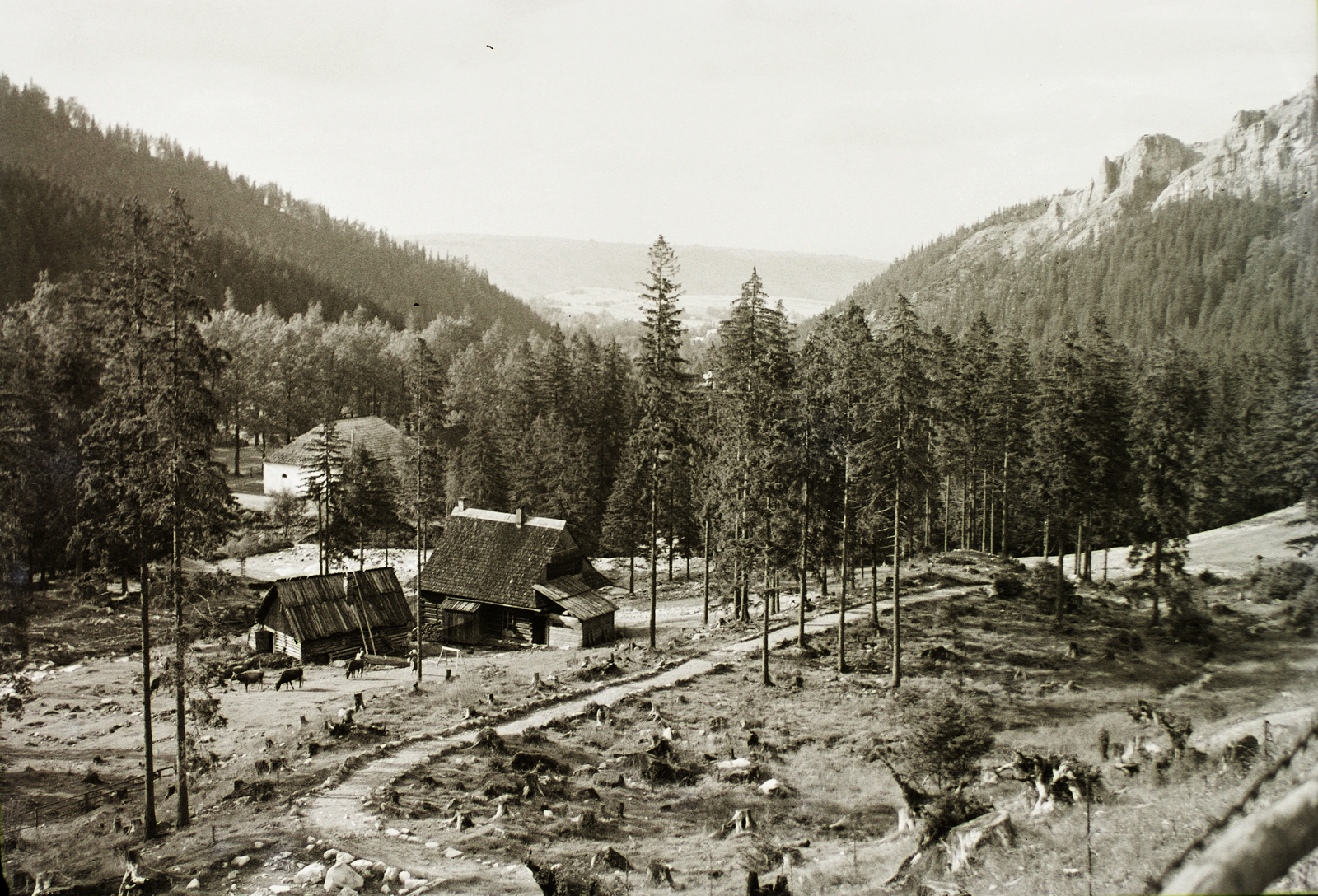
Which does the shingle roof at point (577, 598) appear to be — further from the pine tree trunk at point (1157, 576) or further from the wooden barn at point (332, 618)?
the pine tree trunk at point (1157, 576)

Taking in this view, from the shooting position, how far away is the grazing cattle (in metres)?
33.3

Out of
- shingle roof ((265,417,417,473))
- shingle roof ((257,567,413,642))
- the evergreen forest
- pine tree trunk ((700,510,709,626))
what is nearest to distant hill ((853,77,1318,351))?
the evergreen forest

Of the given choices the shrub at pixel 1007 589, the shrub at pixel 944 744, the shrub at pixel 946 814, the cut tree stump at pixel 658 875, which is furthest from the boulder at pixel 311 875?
the shrub at pixel 1007 589

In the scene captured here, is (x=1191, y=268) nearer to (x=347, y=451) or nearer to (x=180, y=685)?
(x=347, y=451)

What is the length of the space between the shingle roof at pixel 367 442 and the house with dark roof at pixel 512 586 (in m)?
26.8

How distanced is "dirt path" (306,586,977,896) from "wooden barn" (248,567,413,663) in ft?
56.8

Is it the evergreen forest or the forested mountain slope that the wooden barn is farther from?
the forested mountain slope

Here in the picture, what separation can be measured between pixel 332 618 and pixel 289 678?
7583 millimetres

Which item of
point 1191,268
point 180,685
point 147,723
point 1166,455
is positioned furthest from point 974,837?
point 1191,268

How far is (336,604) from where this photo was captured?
41.4 meters

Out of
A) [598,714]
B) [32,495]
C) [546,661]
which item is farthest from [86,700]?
[598,714]

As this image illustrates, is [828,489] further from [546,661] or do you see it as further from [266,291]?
[266,291]

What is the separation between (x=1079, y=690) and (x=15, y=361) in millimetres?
54706

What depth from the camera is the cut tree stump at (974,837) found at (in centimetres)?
1443
